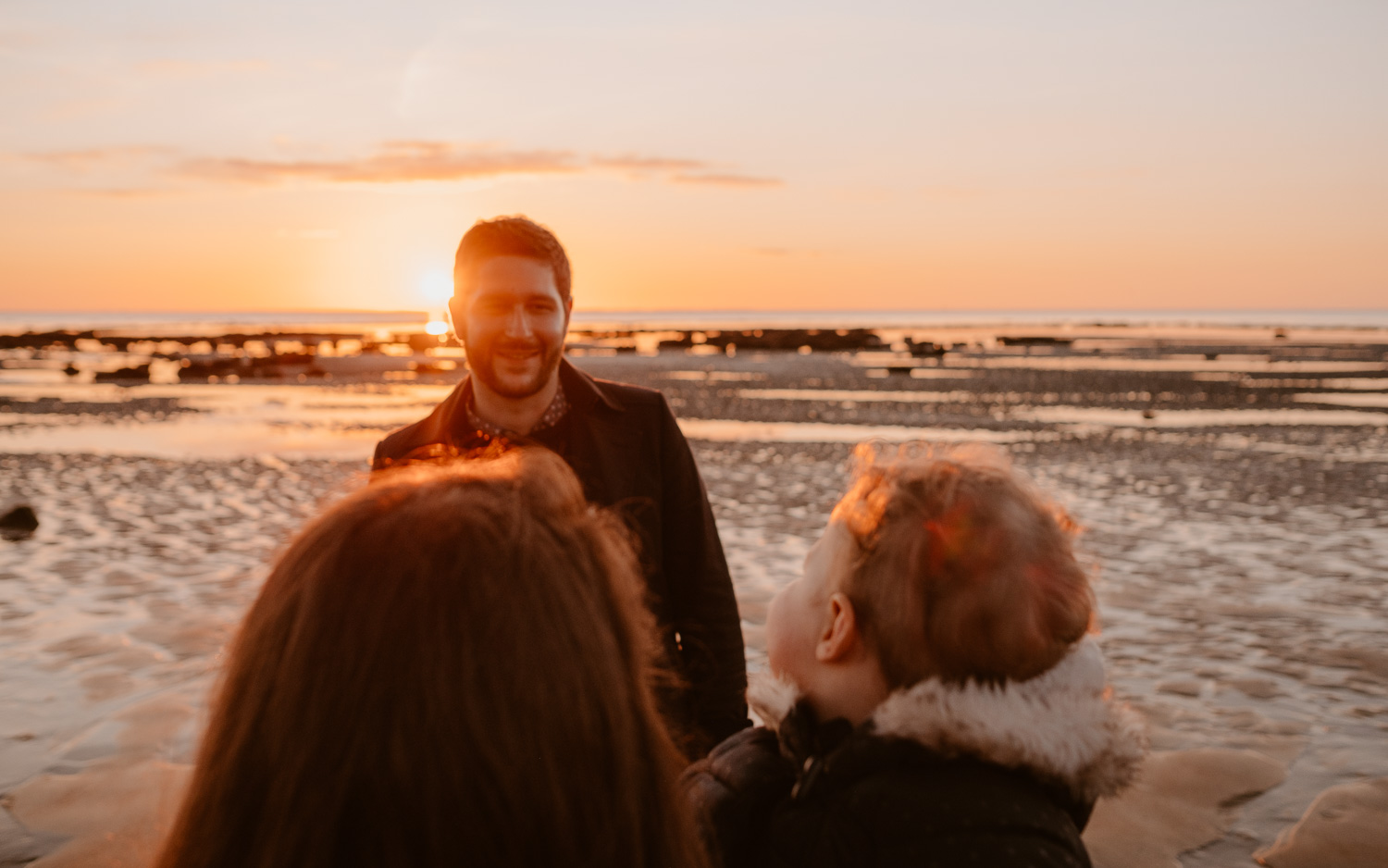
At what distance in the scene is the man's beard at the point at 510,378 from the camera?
329cm

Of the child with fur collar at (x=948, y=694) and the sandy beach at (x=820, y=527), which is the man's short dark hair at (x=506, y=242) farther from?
the child with fur collar at (x=948, y=694)

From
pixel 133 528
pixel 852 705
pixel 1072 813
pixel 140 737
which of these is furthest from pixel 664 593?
pixel 133 528

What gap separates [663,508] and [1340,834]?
3425 mm

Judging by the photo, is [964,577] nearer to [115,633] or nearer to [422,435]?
[422,435]

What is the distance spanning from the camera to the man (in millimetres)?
3312

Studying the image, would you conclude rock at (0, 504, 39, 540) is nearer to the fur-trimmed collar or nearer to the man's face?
the man's face

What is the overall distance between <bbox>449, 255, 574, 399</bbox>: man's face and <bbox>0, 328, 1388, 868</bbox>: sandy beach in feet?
4.39

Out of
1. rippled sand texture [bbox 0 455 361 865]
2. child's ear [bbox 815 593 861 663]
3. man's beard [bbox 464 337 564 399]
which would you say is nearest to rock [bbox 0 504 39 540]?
rippled sand texture [bbox 0 455 361 865]

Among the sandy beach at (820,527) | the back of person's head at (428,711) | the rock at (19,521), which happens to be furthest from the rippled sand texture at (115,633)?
the back of person's head at (428,711)

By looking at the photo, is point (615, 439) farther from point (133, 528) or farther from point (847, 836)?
point (133, 528)

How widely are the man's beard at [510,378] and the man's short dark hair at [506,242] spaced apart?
30cm

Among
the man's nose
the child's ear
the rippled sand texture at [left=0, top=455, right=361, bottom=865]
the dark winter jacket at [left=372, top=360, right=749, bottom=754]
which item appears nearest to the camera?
the child's ear

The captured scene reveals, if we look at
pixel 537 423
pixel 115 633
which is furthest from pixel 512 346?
pixel 115 633

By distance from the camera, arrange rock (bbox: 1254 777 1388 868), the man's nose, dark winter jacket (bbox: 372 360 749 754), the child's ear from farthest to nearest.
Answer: rock (bbox: 1254 777 1388 868) → dark winter jacket (bbox: 372 360 749 754) → the man's nose → the child's ear
